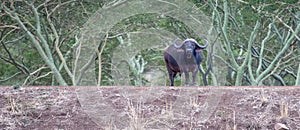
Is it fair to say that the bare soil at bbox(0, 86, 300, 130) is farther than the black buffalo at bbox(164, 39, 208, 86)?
No

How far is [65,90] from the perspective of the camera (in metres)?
7.64

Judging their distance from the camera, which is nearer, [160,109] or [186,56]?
[160,109]

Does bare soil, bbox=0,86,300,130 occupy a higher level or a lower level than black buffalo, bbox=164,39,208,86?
lower

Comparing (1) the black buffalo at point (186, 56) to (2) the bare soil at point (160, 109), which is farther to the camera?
(1) the black buffalo at point (186, 56)

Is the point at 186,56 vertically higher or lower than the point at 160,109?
Result: higher

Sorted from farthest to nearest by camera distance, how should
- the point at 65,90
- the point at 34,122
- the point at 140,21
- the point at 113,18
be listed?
1. the point at 140,21
2. the point at 113,18
3. the point at 65,90
4. the point at 34,122

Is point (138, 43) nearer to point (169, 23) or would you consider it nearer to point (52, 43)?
point (169, 23)

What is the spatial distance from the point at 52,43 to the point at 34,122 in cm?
1008

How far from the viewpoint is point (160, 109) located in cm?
641

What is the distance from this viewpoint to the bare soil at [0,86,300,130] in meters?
5.88

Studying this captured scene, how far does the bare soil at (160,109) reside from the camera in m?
5.88

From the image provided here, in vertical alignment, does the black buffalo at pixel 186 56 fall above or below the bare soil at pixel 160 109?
above

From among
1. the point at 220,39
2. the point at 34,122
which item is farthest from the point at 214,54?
the point at 34,122

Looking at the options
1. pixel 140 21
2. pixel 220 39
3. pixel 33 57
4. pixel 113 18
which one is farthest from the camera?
pixel 33 57
